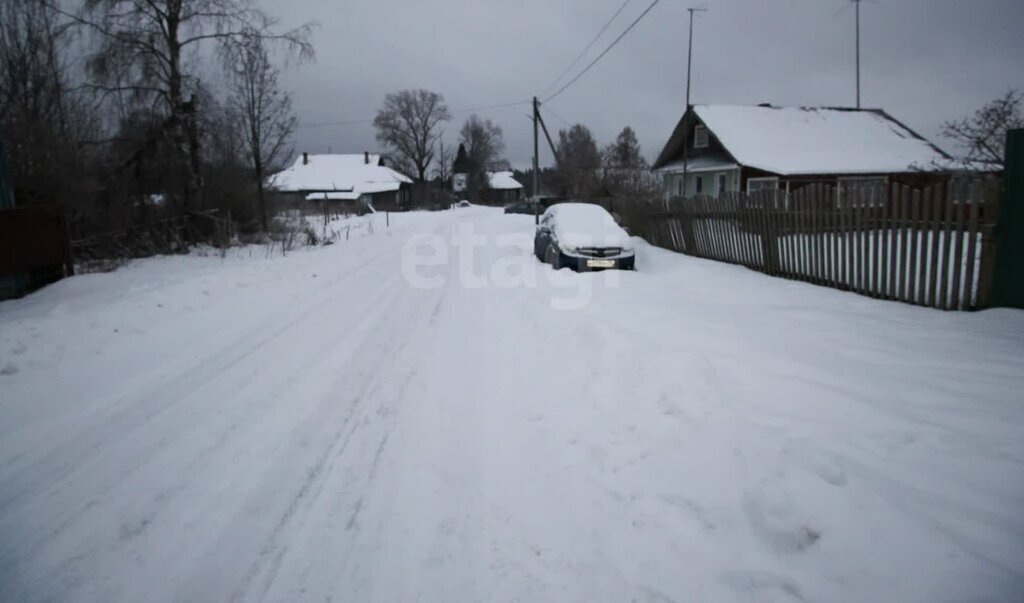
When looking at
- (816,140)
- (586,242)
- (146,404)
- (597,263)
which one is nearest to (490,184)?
(816,140)

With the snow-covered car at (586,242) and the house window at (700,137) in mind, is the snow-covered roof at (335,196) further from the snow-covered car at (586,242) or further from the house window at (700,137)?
the snow-covered car at (586,242)

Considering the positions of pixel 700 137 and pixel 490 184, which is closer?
pixel 700 137

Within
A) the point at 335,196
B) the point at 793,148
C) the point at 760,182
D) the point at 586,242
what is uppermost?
the point at 335,196

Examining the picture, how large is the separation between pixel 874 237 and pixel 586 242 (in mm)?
5338

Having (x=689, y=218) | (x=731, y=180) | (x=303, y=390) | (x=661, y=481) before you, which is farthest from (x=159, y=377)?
(x=731, y=180)

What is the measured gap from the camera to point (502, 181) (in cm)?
9319

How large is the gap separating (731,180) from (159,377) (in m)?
29.8

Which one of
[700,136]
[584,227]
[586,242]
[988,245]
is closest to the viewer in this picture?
[988,245]

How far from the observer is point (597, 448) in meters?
3.89

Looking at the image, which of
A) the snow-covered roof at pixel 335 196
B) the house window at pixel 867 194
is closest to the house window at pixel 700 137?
the house window at pixel 867 194

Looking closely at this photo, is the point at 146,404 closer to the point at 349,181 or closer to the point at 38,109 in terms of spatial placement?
the point at 38,109

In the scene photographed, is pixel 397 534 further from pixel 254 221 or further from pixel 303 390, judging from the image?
pixel 254 221

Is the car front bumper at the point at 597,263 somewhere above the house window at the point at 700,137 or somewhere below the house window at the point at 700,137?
below

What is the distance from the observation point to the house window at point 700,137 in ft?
101
